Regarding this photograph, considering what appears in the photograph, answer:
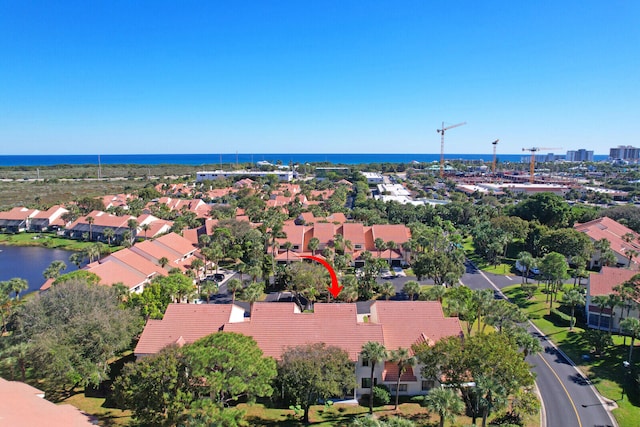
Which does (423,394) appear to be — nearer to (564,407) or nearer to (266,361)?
(564,407)

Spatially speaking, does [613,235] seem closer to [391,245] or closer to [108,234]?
[391,245]


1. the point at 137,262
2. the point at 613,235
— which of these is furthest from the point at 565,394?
the point at 137,262

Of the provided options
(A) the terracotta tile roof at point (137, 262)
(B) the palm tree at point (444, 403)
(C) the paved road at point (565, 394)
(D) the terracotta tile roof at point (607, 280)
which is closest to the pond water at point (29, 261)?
(A) the terracotta tile roof at point (137, 262)

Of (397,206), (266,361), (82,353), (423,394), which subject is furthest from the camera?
(397,206)

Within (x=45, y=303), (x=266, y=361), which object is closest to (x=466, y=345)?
(x=266, y=361)

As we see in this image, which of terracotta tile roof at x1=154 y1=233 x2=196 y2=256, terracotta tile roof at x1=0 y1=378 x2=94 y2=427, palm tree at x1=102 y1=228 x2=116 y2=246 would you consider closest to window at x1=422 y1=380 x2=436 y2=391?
terracotta tile roof at x1=0 y1=378 x2=94 y2=427

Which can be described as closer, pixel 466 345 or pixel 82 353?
pixel 466 345

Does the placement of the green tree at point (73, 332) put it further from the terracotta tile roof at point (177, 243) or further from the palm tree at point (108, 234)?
the palm tree at point (108, 234)
